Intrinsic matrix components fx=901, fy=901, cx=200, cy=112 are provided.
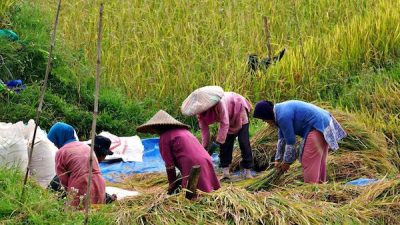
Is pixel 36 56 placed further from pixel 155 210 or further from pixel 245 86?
pixel 155 210

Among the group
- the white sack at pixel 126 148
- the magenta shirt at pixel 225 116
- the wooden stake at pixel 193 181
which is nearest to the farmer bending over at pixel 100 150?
the wooden stake at pixel 193 181

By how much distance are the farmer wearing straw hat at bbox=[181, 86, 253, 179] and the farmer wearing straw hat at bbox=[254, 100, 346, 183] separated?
63 cm

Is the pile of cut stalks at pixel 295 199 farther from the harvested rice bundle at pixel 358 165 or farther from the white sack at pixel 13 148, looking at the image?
the white sack at pixel 13 148

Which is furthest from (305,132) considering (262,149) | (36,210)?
(36,210)

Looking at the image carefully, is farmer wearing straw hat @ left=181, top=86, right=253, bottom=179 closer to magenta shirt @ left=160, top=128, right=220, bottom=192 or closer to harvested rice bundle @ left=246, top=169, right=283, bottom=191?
harvested rice bundle @ left=246, top=169, right=283, bottom=191

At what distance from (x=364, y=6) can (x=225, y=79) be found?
2444mm

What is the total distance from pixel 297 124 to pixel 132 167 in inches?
82.6

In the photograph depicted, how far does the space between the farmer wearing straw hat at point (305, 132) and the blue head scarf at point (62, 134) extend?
1.38 meters

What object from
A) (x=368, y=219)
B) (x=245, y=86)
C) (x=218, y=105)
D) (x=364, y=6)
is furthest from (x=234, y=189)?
(x=364, y=6)

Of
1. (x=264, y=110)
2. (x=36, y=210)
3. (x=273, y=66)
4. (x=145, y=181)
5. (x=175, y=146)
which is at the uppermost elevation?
(x=273, y=66)

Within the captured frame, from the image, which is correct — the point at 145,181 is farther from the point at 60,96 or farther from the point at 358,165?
the point at 60,96

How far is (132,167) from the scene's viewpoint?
8398 millimetres

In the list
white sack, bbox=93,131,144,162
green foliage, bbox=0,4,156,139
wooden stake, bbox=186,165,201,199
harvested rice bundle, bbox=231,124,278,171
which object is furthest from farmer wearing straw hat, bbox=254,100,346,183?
green foliage, bbox=0,4,156,139

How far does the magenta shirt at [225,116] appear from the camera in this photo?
745cm
